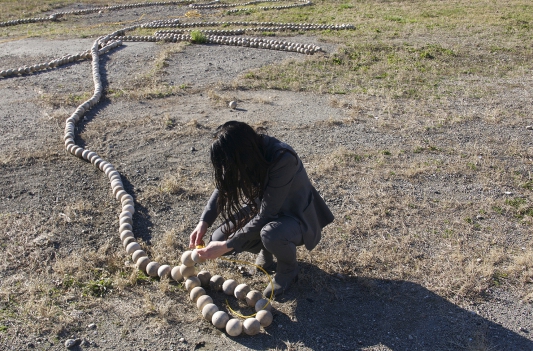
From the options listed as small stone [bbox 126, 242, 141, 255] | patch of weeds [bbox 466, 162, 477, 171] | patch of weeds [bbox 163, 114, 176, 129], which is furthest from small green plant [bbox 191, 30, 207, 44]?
small stone [bbox 126, 242, 141, 255]

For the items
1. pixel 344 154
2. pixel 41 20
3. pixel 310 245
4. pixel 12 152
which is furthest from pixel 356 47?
pixel 41 20

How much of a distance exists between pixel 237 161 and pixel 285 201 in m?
0.67

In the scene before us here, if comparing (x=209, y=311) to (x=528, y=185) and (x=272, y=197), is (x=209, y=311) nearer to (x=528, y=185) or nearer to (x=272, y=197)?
(x=272, y=197)

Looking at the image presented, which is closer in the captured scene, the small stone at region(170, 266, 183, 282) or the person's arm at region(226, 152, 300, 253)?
the person's arm at region(226, 152, 300, 253)

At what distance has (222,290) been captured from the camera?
4.36 m

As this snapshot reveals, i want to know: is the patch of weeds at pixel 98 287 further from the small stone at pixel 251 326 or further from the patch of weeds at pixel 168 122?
the patch of weeds at pixel 168 122

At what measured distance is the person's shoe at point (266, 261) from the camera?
4.53 meters

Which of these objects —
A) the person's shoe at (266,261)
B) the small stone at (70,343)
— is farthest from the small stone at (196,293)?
the small stone at (70,343)

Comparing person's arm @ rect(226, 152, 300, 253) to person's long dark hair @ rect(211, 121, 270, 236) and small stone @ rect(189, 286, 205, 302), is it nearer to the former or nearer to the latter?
person's long dark hair @ rect(211, 121, 270, 236)

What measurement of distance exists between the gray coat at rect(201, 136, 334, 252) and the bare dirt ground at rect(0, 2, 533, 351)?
588 mm

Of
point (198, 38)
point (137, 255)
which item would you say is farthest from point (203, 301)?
point (198, 38)

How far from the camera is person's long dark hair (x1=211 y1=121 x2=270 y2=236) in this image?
3469mm

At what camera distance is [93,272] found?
4.54m

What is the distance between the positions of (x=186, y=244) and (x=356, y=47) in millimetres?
8686
